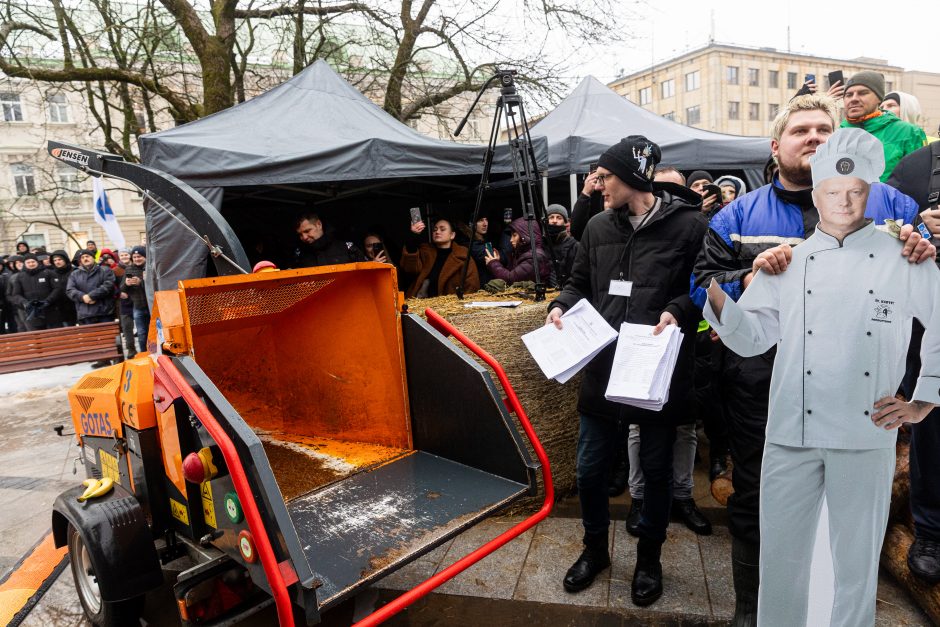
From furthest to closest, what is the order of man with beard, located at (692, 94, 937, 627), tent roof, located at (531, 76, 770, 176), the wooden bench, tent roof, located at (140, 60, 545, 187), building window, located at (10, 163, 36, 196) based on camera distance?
building window, located at (10, 163, 36, 196) → the wooden bench → tent roof, located at (531, 76, 770, 176) → tent roof, located at (140, 60, 545, 187) → man with beard, located at (692, 94, 937, 627)

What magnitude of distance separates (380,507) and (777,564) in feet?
5.19

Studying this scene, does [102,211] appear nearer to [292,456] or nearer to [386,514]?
[292,456]

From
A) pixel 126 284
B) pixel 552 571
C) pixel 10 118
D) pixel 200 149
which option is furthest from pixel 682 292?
pixel 10 118

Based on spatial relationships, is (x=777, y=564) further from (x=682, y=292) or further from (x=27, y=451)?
(x=27, y=451)

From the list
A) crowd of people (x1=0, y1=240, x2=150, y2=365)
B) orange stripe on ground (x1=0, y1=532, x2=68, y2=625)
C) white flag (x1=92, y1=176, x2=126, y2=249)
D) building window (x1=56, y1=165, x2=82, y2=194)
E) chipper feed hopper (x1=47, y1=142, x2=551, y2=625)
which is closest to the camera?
chipper feed hopper (x1=47, y1=142, x2=551, y2=625)

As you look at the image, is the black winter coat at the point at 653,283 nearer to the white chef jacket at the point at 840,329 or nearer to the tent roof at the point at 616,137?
the white chef jacket at the point at 840,329

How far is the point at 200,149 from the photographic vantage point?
4.59 meters

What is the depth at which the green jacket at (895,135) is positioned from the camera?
11.0 feet

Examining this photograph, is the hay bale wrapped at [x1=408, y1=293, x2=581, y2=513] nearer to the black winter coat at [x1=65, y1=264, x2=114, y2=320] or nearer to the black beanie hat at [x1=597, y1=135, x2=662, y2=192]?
the black beanie hat at [x1=597, y1=135, x2=662, y2=192]

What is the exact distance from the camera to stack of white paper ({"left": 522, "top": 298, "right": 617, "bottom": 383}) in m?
2.54

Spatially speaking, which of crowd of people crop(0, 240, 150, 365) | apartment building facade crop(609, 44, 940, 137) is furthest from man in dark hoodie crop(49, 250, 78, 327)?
apartment building facade crop(609, 44, 940, 137)

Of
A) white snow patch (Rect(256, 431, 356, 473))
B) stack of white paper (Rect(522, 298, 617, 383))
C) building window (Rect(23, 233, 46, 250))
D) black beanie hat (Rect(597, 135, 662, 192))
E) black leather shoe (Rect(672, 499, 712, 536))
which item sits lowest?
black leather shoe (Rect(672, 499, 712, 536))

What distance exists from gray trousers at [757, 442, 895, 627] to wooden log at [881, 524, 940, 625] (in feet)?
3.27

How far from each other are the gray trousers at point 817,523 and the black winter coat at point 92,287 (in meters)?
10.9
